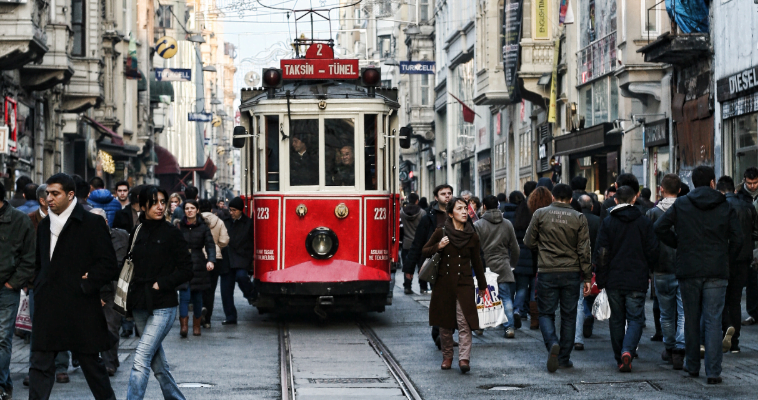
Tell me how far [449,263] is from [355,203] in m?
4.02

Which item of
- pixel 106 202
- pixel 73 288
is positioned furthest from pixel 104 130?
pixel 73 288

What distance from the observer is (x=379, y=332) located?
14.8 m

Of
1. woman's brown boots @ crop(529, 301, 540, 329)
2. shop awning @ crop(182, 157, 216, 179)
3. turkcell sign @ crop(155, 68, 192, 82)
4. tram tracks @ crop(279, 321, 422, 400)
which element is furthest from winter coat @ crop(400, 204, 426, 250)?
shop awning @ crop(182, 157, 216, 179)

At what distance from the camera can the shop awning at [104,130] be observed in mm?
35875

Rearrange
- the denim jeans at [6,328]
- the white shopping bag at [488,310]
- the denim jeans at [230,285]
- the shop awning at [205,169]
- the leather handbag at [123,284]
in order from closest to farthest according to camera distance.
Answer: the leather handbag at [123,284], the denim jeans at [6,328], the white shopping bag at [488,310], the denim jeans at [230,285], the shop awning at [205,169]

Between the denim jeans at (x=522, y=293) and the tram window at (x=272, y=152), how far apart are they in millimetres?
3265

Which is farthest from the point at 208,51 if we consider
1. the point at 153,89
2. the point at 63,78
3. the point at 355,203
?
the point at 355,203

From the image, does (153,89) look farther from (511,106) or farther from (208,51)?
(208,51)

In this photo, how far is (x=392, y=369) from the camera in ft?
36.9

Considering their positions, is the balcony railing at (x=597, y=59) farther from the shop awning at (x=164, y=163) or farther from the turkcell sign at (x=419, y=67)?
the shop awning at (x=164, y=163)

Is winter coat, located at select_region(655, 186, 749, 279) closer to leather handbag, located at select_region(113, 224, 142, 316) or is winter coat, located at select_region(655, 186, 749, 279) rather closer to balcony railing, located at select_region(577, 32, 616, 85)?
leather handbag, located at select_region(113, 224, 142, 316)

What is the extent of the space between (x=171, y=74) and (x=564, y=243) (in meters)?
31.6

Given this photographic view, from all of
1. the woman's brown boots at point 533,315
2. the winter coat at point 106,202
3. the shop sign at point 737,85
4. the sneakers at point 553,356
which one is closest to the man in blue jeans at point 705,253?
the sneakers at point 553,356

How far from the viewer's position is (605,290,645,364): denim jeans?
1076 cm
